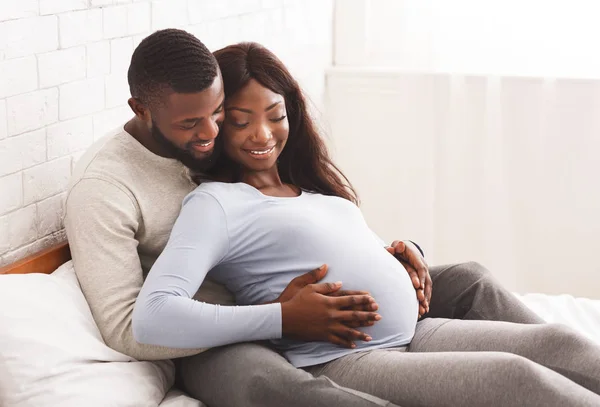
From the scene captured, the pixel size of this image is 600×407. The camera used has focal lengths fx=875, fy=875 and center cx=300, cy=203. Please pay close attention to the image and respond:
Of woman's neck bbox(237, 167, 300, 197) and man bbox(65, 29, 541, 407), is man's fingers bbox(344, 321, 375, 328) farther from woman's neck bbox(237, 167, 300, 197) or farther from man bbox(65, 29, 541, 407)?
woman's neck bbox(237, 167, 300, 197)

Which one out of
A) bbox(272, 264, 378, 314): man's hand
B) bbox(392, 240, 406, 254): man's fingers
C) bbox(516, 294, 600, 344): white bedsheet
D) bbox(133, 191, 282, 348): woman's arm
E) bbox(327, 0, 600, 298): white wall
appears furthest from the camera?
bbox(327, 0, 600, 298): white wall

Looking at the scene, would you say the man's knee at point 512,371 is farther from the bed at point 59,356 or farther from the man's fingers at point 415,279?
the bed at point 59,356

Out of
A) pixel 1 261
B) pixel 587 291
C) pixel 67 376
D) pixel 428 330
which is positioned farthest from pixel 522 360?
pixel 587 291

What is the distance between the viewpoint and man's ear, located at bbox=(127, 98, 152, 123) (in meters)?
1.63

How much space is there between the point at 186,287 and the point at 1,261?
38 cm

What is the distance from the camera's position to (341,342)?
1.56 metres

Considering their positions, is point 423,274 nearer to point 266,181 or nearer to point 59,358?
point 266,181

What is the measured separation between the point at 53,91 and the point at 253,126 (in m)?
0.40

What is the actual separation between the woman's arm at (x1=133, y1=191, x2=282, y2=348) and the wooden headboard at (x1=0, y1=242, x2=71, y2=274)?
267 millimetres

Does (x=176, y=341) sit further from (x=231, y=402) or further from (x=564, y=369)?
(x=564, y=369)

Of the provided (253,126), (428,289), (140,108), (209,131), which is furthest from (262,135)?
(428,289)

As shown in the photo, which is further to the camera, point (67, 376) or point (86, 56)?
point (86, 56)

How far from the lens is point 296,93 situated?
1.86 metres

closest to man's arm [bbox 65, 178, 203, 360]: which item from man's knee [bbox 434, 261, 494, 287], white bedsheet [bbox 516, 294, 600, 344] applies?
man's knee [bbox 434, 261, 494, 287]
